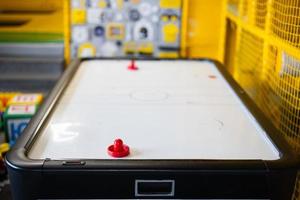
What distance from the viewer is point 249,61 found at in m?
2.25

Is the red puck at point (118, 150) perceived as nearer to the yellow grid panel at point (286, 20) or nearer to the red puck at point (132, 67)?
the yellow grid panel at point (286, 20)

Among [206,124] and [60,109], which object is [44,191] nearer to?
[60,109]

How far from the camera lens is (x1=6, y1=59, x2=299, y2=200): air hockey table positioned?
1.18 metres

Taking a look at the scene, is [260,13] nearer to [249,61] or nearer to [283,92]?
[249,61]

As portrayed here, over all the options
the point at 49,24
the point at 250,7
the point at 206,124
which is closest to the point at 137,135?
the point at 206,124

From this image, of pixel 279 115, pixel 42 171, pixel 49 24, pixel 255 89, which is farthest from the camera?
pixel 49 24

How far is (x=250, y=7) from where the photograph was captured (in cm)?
217

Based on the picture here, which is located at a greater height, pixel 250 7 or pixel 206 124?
pixel 250 7

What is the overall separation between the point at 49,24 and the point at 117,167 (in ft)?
9.77

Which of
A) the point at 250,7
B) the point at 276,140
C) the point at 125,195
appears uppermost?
the point at 250,7

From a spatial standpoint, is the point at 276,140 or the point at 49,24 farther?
the point at 49,24

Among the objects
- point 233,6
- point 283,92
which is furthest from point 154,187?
point 233,6

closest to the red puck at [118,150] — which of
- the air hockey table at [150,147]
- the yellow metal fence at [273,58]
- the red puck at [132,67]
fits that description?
the air hockey table at [150,147]

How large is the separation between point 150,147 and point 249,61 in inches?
43.3
